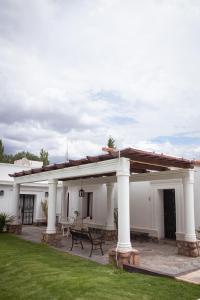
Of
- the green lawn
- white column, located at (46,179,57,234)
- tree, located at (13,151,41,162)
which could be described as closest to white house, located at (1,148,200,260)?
white column, located at (46,179,57,234)

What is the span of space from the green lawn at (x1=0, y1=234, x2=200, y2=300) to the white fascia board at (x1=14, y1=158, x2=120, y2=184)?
289 cm

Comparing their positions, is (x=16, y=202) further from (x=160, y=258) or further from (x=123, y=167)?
(x=123, y=167)

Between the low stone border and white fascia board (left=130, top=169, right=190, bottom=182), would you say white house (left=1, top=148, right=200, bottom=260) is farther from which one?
the low stone border

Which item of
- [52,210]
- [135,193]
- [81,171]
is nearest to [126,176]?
[81,171]

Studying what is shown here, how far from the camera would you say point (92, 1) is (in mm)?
7574

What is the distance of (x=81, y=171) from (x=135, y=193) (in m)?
5.87

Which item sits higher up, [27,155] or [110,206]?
[27,155]

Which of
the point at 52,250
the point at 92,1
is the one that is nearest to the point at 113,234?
the point at 52,250

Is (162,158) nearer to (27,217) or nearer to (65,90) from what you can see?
(65,90)

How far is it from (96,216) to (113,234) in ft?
10.1

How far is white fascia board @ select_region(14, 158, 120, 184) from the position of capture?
8602mm

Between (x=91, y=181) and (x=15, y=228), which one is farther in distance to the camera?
(x=91, y=181)

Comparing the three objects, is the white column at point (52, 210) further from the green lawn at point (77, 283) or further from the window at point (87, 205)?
the window at point (87, 205)

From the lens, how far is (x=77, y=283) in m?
6.10
